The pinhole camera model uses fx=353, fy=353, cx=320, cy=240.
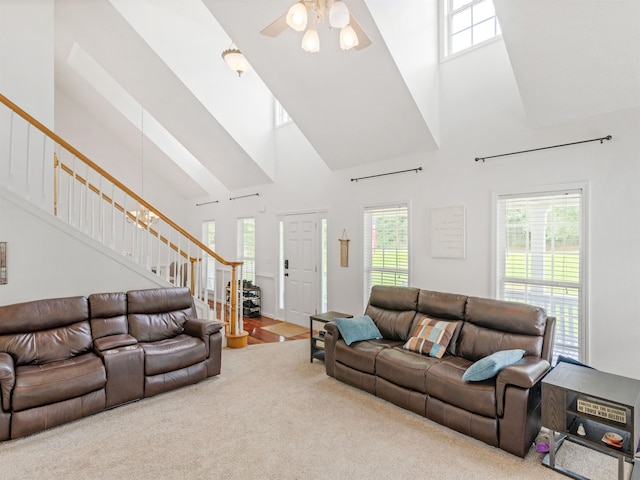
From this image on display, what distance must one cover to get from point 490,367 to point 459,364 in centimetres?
49

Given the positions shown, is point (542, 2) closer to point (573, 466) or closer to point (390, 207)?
point (390, 207)

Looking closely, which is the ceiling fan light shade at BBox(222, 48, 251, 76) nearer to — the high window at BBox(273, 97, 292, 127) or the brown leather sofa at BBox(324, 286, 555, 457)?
the high window at BBox(273, 97, 292, 127)

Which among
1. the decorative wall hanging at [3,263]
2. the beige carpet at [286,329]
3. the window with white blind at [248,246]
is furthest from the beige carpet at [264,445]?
the window with white blind at [248,246]

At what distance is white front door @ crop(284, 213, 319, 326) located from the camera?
19.6 ft

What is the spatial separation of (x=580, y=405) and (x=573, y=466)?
1.53ft

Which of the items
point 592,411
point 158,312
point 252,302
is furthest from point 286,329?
point 592,411

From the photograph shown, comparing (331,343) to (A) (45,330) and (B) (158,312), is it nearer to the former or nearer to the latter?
(B) (158,312)

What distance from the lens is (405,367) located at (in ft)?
10.1

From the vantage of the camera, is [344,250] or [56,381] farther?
[344,250]

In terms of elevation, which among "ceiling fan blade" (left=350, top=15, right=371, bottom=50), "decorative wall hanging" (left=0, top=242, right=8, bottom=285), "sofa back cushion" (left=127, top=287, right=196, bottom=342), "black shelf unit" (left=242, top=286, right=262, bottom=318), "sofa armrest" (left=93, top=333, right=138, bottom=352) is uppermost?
"ceiling fan blade" (left=350, top=15, right=371, bottom=50)

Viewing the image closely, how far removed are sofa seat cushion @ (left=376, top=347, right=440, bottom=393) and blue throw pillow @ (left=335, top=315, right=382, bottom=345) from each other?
1.30ft

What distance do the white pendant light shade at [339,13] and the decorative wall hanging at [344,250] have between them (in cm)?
341

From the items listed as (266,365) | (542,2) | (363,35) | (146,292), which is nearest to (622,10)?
(542,2)

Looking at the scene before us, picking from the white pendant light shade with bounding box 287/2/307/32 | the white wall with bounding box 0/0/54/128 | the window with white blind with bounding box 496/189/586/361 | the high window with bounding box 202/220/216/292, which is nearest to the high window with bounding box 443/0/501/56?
the window with white blind with bounding box 496/189/586/361
